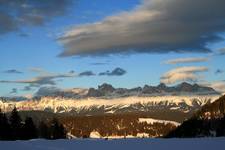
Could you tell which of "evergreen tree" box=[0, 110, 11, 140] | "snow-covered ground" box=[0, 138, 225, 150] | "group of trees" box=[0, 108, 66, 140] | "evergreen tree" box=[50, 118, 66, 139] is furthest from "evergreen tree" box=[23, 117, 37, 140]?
"snow-covered ground" box=[0, 138, 225, 150]

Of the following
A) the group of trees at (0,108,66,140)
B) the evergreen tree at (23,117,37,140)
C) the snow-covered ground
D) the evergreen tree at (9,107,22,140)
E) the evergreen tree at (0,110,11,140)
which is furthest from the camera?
the evergreen tree at (23,117,37,140)

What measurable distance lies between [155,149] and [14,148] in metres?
10.9

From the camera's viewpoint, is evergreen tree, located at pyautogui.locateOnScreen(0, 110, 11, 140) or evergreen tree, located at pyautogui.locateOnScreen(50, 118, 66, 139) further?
evergreen tree, located at pyautogui.locateOnScreen(50, 118, 66, 139)

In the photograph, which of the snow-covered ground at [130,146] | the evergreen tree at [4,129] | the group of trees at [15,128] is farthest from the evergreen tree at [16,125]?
the snow-covered ground at [130,146]

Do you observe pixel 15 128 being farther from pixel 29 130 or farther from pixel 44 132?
pixel 44 132

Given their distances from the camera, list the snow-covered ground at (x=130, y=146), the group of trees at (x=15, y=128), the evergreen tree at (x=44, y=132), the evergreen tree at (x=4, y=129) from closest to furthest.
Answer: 1. the snow-covered ground at (x=130, y=146)
2. the evergreen tree at (x=4, y=129)
3. the group of trees at (x=15, y=128)
4. the evergreen tree at (x=44, y=132)

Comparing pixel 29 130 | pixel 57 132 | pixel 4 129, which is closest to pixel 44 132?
pixel 57 132

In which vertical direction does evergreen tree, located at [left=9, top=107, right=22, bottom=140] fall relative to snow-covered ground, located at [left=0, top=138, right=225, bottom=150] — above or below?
above

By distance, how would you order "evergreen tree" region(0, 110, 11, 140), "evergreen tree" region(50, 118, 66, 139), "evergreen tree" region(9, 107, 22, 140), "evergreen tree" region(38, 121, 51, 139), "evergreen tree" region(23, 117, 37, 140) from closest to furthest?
"evergreen tree" region(0, 110, 11, 140), "evergreen tree" region(9, 107, 22, 140), "evergreen tree" region(23, 117, 37, 140), "evergreen tree" region(50, 118, 66, 139), "evergreen tree" region(38, 121, 51, 139)

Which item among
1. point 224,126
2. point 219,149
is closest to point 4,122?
point 219,149

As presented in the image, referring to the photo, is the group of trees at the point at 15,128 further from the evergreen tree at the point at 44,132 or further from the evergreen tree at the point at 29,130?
the evergreen tree at the point at 44,132

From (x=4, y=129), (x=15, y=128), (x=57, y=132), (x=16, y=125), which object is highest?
(x=16, y=125)

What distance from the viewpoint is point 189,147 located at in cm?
3947

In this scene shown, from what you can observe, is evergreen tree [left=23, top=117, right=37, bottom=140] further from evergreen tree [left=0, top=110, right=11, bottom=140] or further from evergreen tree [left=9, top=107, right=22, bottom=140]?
evergreen tree [left=0, top=110, right=11, bottom=140]
